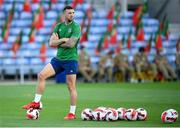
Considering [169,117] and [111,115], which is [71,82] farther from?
[169,117]

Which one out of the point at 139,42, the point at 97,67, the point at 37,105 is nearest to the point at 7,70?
the point at 97,67

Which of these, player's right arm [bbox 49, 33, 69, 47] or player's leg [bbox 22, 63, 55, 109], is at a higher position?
player's right arm [bbox 49, 33, 69, 47]

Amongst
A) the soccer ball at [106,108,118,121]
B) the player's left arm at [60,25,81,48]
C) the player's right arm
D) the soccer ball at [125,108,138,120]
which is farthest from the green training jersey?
the soccer ball at [125,108,138,120]

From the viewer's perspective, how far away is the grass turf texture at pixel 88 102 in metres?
13.9

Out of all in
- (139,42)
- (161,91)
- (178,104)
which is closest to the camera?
(178,104)

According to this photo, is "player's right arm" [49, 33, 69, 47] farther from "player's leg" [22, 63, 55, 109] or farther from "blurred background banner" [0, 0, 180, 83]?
"blurred background banner" [0, 0, 180, 83]

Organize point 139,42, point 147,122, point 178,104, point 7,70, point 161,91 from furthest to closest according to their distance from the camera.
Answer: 1. point 139,42
2. point 7,70
3. point 161,91
4. point 178,104
5. point 147,122

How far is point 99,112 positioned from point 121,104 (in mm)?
4735

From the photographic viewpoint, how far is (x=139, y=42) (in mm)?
35094

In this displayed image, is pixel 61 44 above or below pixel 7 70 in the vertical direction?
above

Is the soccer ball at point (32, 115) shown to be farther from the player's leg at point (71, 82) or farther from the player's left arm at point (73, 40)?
the player's left arm at point (73, 40)

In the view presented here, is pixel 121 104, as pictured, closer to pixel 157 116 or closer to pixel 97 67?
pixel 157 116

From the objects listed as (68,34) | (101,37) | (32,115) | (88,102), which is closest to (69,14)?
(68,34)

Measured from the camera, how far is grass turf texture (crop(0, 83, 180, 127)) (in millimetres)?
13898
